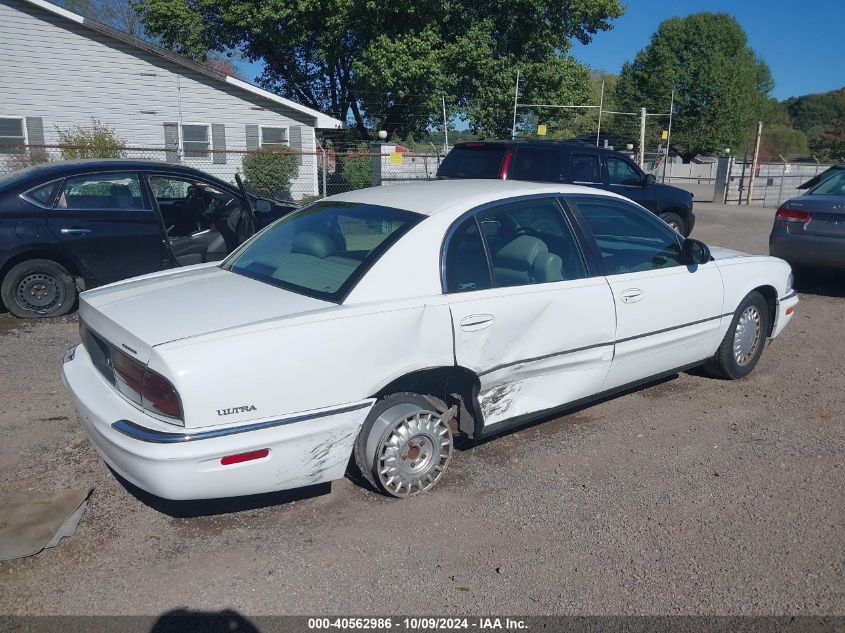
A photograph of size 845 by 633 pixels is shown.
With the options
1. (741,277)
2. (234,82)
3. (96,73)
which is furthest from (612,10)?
(741,277)

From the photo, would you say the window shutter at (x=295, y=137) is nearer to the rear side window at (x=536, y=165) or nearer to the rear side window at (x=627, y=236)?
the rear side window at (x=536, y=165)

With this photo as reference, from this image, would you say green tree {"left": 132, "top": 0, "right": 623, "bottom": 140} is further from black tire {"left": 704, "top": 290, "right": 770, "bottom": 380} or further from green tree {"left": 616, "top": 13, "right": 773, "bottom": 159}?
green tree {"left": 616, "top": 13, "right": 773, "bottom": 159}

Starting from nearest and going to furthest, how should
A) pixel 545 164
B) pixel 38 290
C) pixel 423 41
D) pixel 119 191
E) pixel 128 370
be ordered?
1. pixel 128 370
2. pixel 38 290
3. pixel 119 191
4. pixel 545 164
5. pixel 423 41

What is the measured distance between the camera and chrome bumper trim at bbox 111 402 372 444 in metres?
3.04

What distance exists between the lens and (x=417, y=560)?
3293 millimetres

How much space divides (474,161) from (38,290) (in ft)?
20.6

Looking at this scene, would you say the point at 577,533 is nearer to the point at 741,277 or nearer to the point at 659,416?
the point at 659,416

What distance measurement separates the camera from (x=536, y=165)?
10727mm

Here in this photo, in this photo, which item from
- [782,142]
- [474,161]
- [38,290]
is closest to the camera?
[38,290]

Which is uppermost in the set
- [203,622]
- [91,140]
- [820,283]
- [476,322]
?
[91,140]

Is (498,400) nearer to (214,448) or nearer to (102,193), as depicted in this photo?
(214,448)

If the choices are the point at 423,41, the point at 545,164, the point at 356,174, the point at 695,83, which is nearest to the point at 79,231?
the point at 545,164

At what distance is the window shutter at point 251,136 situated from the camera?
22.2m

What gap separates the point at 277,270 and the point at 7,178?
14.8 ft
